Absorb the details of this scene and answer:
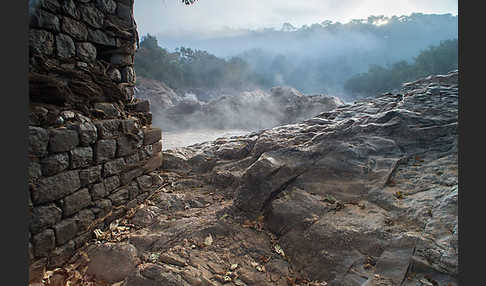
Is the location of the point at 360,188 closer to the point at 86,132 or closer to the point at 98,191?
the point at 98,191

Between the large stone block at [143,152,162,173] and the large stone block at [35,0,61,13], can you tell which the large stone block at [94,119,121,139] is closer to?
the large stone block at [143,152,162,173]

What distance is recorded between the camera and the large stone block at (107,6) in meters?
3.46

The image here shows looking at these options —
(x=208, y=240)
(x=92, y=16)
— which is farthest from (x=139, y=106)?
(x=208, y=240)

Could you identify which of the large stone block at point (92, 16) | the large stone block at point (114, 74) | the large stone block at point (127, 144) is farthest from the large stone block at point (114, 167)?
the large stone block at point (92, 16)

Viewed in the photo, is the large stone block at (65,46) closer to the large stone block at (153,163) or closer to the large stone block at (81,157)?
the large stone block at (81,157)

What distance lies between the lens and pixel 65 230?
2787 mm

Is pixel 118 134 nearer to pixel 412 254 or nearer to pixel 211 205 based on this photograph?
pixel 211 205

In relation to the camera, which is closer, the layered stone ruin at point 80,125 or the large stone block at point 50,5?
the layered stone ruin at point 80,125

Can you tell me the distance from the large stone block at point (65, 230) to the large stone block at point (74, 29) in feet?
7.83

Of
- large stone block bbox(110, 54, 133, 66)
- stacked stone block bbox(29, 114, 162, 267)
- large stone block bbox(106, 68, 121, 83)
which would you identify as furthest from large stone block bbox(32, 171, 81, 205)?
large stone block bbox(110, 54, 133, 66)

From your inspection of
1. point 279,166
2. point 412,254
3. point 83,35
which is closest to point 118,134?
point 83,35

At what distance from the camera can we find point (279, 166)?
12.5 ft

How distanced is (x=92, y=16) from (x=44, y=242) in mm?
3007

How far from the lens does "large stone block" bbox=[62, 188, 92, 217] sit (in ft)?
9.25
